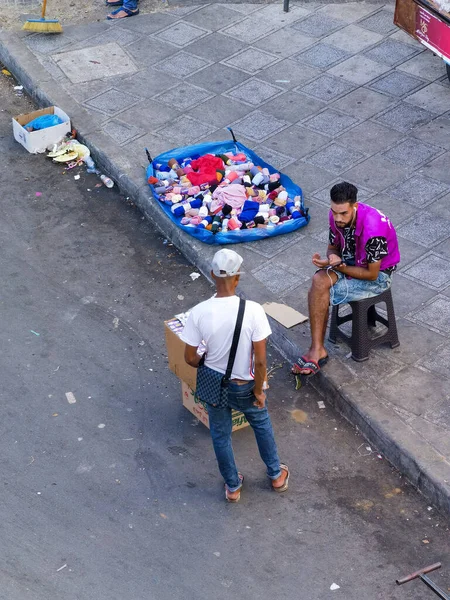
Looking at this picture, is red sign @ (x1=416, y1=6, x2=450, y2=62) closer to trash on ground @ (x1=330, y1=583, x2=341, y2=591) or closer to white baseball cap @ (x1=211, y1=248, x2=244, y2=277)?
white baseball cap @ (x1=211, y1=248, x2=244, y2=277)

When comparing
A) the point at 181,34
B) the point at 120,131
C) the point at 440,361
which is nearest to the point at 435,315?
the point at 440,361

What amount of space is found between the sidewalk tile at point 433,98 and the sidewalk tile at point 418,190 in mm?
1338

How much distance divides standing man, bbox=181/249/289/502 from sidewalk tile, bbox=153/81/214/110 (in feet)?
17.0

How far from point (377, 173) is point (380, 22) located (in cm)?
328

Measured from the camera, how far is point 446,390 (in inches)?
248

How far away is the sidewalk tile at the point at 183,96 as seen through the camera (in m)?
9.99

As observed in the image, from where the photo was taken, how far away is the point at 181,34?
11312mm

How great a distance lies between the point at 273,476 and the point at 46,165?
4914 millimetres

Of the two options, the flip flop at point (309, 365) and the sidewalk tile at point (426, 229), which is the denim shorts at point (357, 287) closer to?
the flip flop at point (309, 365)

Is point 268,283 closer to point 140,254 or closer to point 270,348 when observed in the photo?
point 270,348

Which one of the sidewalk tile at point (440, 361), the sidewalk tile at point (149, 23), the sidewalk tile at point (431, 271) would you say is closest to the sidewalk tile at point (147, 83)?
the sidewalk tile at point (149, 23)

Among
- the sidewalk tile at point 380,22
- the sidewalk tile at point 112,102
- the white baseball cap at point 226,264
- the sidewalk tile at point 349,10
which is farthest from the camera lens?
the sidewalk tile at point 349,10

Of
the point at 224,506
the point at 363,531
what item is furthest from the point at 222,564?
the point at 363,531

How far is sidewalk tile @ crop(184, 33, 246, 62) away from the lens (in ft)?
35.5
